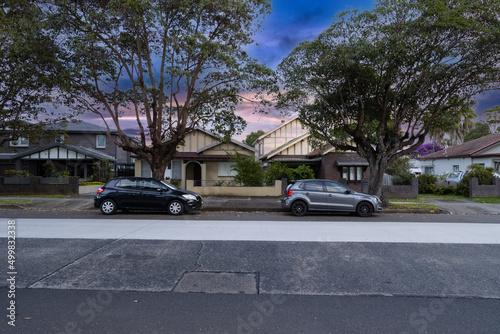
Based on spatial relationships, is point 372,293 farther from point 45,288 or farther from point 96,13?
point 96,13

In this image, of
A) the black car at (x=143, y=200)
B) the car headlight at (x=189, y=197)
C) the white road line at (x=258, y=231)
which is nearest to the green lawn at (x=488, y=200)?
the white road line at (x=258, y=231)

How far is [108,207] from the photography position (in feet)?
45.2

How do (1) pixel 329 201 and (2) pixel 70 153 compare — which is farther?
(2) pixel 70 153

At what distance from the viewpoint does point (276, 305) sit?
169 inches

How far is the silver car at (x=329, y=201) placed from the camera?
13859 millimetres

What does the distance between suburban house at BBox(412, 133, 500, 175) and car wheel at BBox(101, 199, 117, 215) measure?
2740 centimetres

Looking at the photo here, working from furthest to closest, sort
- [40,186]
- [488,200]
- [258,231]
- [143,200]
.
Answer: [40,186]
[488,200]
[143,200]
[258,231]

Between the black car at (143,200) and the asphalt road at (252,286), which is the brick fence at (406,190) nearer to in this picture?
the black car at (143,200)

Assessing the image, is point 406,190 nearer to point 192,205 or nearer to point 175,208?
point 192,205

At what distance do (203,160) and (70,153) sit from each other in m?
10.9

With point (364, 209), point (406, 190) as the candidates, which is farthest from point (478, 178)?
point (364, 209)

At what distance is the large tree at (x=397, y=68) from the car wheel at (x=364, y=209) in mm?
3479

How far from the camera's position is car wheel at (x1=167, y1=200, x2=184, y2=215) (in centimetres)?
1373

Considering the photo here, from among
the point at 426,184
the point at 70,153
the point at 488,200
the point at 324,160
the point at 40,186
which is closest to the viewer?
the point at 488,200
